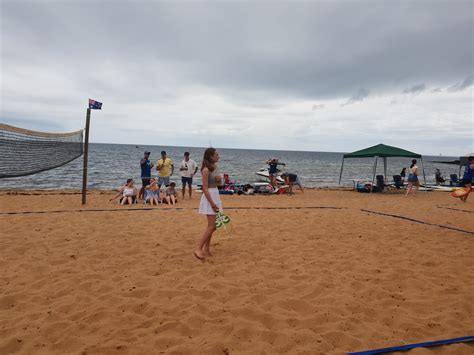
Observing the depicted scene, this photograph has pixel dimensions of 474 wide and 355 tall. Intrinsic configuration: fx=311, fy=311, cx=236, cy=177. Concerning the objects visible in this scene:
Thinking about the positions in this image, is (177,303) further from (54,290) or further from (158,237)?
(158,237)

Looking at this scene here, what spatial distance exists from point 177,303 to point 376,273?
2735mm

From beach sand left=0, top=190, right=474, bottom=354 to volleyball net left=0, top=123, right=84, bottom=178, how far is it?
1292 millimetres

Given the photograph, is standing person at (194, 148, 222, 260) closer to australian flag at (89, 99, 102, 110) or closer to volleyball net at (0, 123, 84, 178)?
volleyball net at (0, 123, 84, 178)

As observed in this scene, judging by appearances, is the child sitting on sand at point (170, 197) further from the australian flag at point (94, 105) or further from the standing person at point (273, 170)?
the standing person at point (273, 170)

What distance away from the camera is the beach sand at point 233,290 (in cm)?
274

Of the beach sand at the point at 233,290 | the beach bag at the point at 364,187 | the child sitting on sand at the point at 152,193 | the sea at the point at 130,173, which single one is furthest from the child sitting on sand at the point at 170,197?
the beach bag at the point at 364,187

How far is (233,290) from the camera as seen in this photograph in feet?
12.2

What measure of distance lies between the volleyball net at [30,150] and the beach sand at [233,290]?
A: 1292 millimetres

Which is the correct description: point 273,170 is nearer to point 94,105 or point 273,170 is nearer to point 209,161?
point 94,105

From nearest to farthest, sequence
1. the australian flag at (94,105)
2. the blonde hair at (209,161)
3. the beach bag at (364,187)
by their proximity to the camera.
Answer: the blonde hair at (209,161) < the australian flag at (94,105) < the beach bag at (364,187)

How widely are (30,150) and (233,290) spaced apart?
668 centimetres

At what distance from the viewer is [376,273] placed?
4297 mm

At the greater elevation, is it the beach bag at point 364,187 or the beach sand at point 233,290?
the beach bag at point 364,187

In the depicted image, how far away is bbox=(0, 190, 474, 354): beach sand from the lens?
2740 millimetres
